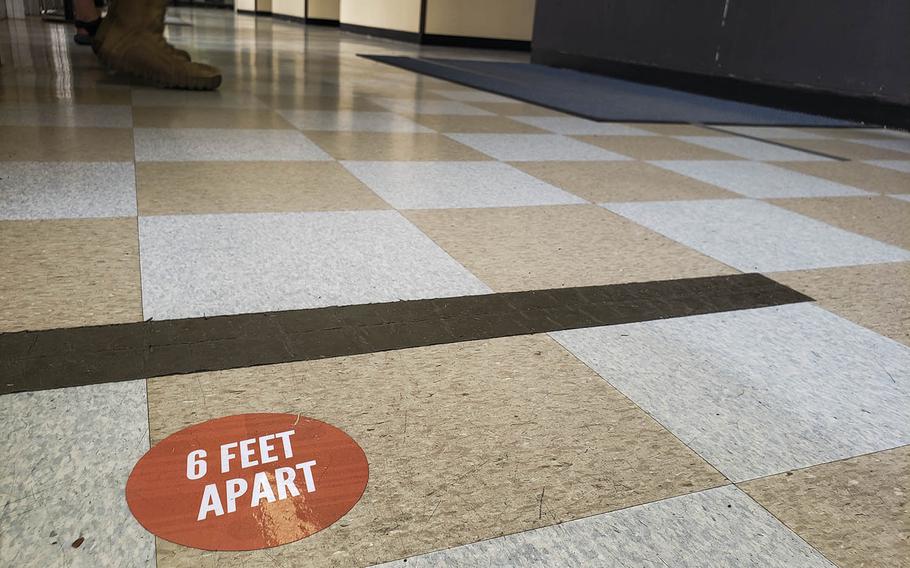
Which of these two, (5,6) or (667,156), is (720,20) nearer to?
(667,156)

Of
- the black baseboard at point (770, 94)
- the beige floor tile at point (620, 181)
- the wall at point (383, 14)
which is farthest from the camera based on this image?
the wall at point (383, 14)

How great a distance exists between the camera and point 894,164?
3.56 m

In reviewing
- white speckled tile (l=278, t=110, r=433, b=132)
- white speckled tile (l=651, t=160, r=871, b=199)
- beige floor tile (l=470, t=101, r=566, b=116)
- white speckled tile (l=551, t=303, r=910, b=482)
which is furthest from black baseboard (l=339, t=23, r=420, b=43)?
white speckled tile (l=551, t=303, r=910, b=482)

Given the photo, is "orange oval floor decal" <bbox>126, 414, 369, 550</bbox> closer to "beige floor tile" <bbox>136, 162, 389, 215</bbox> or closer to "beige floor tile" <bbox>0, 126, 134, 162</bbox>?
"beige floor tile" <bbox>136, 162, 389, 215</bbox>

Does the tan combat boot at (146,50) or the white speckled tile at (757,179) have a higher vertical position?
the tan combat boot at (146,50)

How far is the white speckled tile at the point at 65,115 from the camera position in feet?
9.32

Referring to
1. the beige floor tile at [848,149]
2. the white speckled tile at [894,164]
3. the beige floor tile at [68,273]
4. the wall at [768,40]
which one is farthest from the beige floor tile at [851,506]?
the wall at [768,40]

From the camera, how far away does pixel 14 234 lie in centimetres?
157

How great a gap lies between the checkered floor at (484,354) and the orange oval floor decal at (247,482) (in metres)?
0.02

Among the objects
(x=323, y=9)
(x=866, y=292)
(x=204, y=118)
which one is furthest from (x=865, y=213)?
(x=323, y=9)

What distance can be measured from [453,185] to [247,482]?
165 centimetres

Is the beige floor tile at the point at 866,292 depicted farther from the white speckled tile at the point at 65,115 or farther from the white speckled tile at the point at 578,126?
the white speckled tile at the point at 65,115

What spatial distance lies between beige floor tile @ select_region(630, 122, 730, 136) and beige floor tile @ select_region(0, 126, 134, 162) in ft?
9.20

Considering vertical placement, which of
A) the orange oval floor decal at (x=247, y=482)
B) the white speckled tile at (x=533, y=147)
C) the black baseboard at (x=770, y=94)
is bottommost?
the orange oval floor decal at (x=247, y=482)
